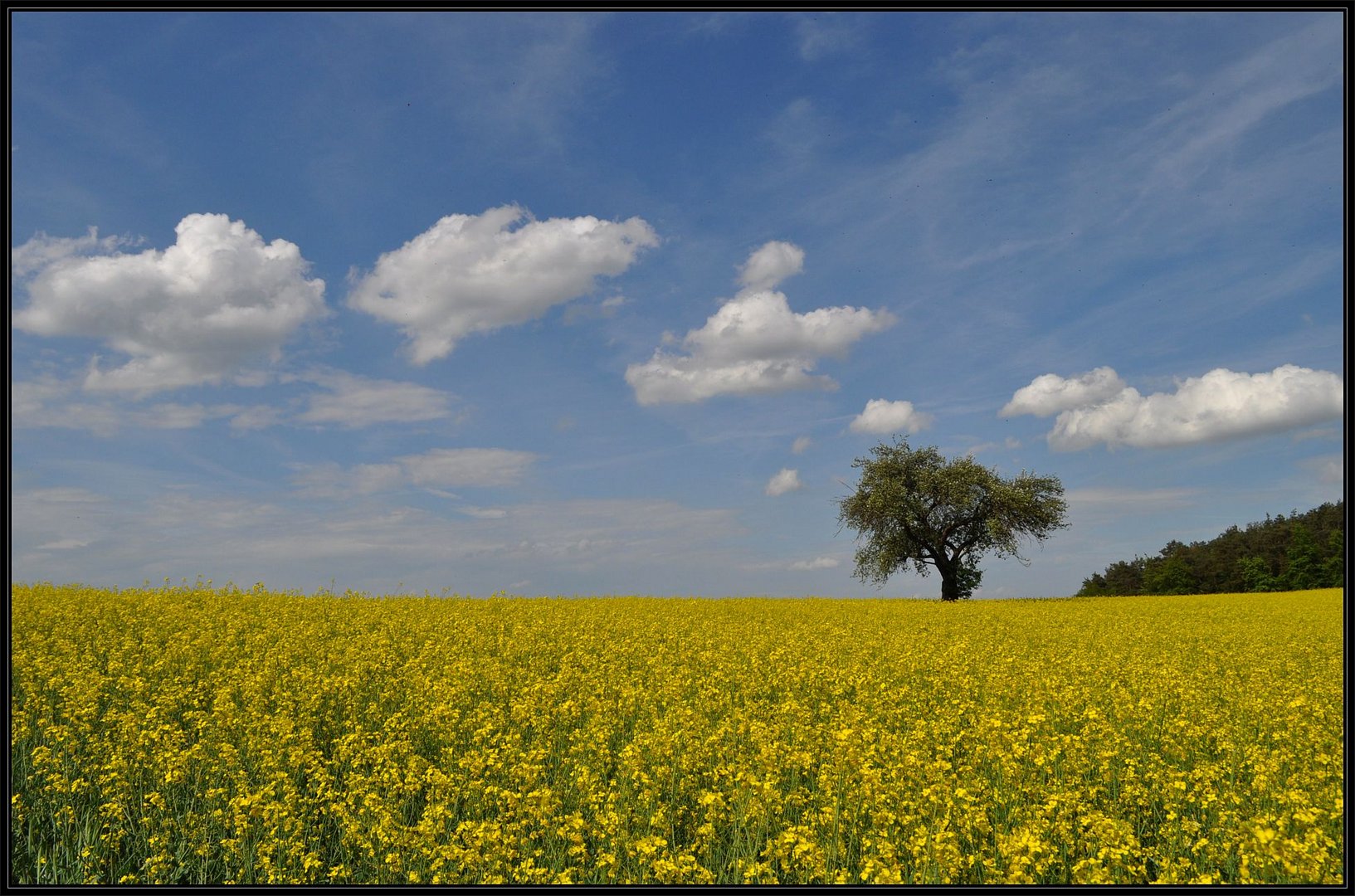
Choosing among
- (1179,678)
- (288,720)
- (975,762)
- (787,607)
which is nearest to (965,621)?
(787,607)

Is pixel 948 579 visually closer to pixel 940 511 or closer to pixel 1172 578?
pixel 940 511

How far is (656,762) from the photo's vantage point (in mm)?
7613

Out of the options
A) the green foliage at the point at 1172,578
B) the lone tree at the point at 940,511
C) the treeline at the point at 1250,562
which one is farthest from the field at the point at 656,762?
the green foliage at the point at 1172,578

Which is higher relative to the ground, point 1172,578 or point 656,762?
point 656,762

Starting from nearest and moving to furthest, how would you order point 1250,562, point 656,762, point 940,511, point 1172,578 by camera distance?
1. point 656,762
2. point 940,511
3. point 1250,562
4. point 1172,578

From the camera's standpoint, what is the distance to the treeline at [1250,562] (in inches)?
2672

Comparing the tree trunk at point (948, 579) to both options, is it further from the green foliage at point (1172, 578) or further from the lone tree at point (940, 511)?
the green foliage at point (1172, 578)

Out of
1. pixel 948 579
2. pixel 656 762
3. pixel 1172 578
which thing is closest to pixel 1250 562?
pixel 1172 578

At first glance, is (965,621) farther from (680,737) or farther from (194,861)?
(194,861)

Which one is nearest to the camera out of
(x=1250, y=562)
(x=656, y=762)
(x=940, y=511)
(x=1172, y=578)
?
(x=656, y=762)

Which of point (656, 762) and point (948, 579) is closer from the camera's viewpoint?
point (656, 762)

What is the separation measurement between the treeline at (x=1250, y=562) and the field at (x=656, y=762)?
217ft

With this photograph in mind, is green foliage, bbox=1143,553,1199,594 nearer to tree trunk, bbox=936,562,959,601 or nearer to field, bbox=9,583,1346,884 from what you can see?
tree trunk, bbox=936,562,959,601

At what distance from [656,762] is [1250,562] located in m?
83.0
